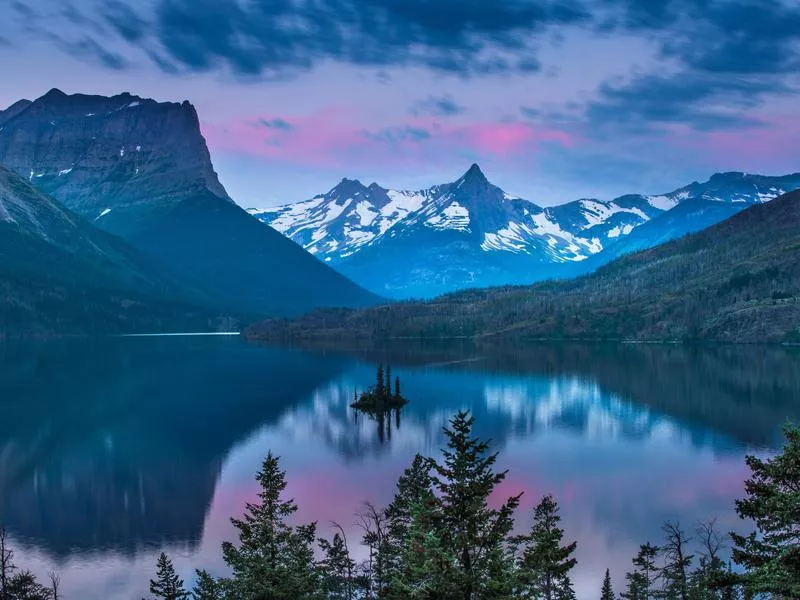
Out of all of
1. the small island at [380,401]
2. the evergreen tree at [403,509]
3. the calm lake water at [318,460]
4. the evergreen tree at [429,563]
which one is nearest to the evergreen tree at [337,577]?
the evergreen tree at [403,509]

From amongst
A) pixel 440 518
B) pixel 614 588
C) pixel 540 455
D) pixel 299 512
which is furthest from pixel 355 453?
pixel 440 518

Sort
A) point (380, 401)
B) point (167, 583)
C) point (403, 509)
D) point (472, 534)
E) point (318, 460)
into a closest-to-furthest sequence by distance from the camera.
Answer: point (472, 534)
point (167, 583)
point (403, 509)
point (318, 460)
point (380, 401)

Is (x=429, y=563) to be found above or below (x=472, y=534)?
below

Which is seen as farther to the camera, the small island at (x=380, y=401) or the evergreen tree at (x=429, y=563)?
the small island at (x=380, y=401)

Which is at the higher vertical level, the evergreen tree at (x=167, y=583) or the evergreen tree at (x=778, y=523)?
the evergreen tree at (x=778, y=523)

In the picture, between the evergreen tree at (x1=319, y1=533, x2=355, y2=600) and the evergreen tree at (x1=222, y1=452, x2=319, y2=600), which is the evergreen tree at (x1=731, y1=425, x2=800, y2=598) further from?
the evergreen tree at (x1=319, y1=533, x2=355, y2=600)

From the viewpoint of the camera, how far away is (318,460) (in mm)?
116188

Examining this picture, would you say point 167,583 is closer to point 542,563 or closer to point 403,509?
point 403,509

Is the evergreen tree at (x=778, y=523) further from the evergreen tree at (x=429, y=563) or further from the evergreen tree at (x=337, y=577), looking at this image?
the evergreen tree at (x=337, y=577)

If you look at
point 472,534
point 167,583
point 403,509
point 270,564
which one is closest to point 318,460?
point 403,509

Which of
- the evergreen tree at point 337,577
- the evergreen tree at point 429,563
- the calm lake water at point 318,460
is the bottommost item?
the calm lake water at point 318,460

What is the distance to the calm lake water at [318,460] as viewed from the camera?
75812mm

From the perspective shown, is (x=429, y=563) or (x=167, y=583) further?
(x=167, y=583)

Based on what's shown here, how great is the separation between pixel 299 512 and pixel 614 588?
114 ft
